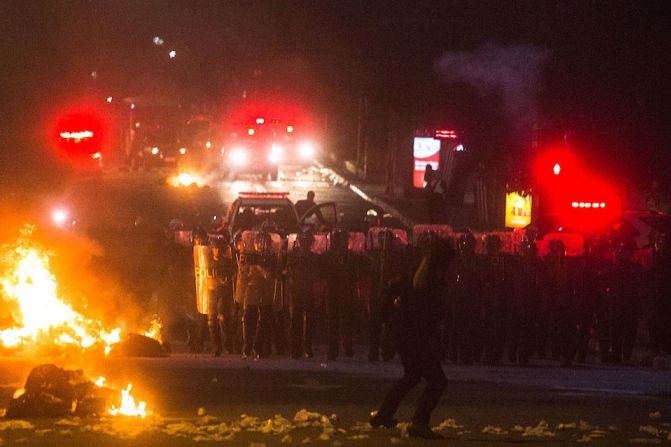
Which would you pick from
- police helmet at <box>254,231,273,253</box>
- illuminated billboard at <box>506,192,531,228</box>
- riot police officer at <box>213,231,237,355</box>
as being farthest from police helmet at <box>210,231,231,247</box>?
illuminated billboard at <box>506,192,531,228</box>

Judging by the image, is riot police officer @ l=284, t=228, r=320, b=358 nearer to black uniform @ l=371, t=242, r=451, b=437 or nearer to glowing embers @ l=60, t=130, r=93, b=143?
black uniform @ l=371, t=242, r=451, b=437

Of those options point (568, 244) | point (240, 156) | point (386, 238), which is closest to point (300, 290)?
point (386, 238)

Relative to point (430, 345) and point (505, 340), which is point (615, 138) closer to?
point (505, 340)

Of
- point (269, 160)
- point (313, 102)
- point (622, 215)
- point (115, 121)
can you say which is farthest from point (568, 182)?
point (313, 102)

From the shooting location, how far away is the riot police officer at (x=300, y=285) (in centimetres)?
1680

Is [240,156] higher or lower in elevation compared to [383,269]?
higher

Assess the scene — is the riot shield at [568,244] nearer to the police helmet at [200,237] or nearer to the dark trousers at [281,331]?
the dark trousers at [281,331]

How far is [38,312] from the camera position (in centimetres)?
1719

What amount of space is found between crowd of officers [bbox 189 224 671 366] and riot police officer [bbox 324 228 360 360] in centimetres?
1

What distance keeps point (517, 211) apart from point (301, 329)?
11473 mm

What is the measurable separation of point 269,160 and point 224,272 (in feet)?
140

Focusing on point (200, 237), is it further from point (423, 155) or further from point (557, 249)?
point (423, 155)

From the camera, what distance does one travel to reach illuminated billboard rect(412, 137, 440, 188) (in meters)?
44.2

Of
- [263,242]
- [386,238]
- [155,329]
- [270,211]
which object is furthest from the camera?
[270,211]
